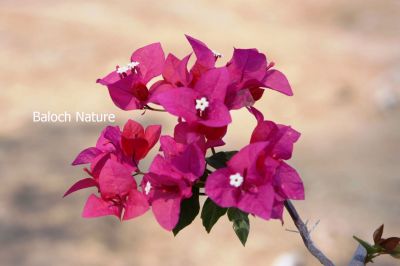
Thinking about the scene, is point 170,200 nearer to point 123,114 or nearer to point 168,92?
point 168,92

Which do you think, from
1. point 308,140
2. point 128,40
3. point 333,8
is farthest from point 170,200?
point 333,8

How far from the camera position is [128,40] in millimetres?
3988

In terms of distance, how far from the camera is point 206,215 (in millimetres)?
825

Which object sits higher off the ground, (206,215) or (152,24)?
(206,215)

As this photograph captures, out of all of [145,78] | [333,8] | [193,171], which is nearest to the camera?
[193,171]

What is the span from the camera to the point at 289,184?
2.48ft

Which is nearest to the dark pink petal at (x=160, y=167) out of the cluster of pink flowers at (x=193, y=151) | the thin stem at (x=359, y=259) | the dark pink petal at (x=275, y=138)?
the cluster of pink flowers at (x=193, y=151)

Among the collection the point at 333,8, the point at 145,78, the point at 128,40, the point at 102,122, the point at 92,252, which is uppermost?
the point at 145,78

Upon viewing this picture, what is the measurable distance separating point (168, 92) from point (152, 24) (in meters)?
3.46

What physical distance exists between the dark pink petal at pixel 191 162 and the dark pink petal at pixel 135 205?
61 millimetres

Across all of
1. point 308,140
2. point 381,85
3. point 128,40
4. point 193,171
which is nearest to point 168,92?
point 193,171

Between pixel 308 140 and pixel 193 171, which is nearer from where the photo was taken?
pixel 193 171

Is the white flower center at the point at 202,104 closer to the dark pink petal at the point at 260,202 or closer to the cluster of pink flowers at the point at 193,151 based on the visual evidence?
the cluster of pink flowers at the point at 193,151

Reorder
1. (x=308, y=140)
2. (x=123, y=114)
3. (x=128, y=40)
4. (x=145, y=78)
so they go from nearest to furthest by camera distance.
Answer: (x=145, y=78)
(x=308, y=140)
(x=123, y=114)
(x=128, y=40)
